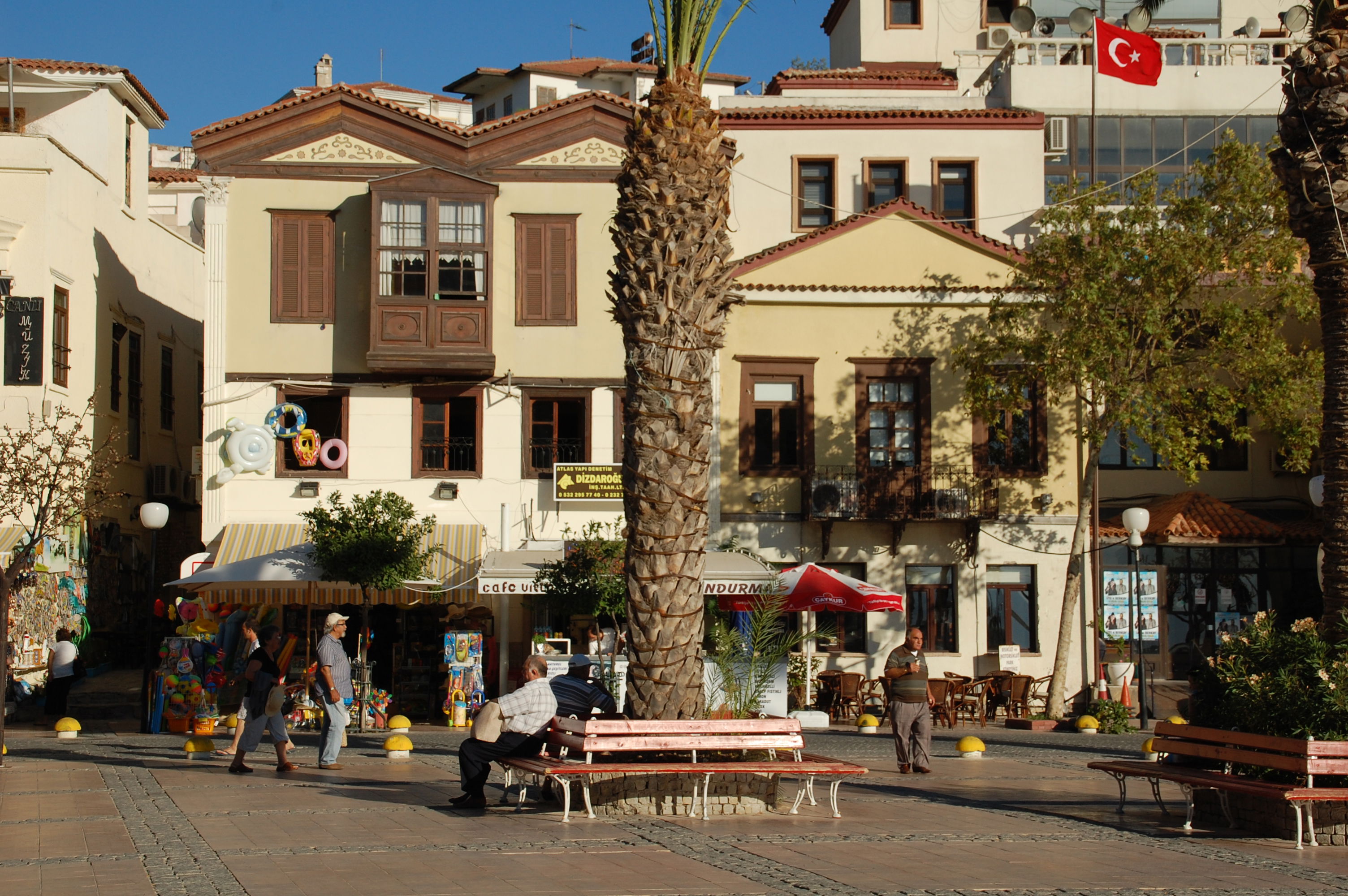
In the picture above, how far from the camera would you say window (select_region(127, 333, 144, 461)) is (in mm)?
29453

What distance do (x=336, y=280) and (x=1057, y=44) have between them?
1872 cm

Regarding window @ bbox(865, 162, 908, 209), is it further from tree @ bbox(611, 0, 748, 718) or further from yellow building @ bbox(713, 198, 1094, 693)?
tree @ bbox(611, 0, 748, 718)

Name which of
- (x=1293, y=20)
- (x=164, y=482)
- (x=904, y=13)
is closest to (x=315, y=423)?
(x=164, y=482)

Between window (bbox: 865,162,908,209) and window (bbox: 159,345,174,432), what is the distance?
593 inches

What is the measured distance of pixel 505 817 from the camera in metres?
12.0

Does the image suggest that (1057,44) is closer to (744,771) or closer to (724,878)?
(744,771)

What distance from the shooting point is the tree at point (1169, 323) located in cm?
2492

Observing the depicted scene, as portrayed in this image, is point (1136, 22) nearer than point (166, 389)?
No

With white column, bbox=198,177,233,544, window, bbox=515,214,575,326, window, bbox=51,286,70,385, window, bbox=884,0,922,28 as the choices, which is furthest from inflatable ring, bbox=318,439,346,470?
window, bbox=884,0,922,28

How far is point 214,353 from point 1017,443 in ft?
47.4

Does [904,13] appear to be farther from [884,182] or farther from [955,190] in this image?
[884,182]

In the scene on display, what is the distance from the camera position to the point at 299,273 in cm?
2656

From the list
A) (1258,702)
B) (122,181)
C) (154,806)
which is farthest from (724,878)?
(122,181)

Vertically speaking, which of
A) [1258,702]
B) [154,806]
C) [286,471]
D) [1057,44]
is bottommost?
[154,806]
